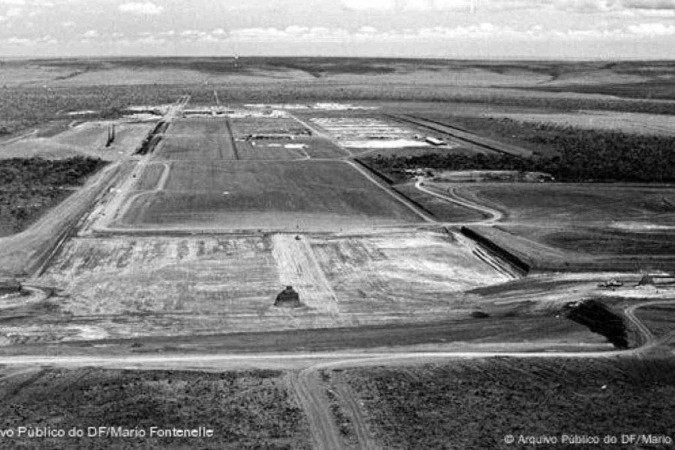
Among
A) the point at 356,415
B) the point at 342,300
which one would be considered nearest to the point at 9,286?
the point at 342,300

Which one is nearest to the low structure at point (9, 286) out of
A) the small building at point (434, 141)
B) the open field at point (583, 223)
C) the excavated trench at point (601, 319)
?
the excavated trench at point (601, 319)

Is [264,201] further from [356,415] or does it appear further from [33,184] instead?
[356,415]

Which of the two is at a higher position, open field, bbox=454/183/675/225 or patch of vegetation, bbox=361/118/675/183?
patch of vegetation, bbox=361/118/675/183

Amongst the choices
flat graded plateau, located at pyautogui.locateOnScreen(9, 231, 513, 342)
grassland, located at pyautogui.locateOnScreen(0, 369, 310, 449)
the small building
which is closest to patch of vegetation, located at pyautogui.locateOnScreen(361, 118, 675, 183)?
the small building

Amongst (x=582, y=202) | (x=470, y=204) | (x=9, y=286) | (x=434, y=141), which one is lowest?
(x=9, y=286)

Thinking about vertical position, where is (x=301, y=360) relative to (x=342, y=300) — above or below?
above

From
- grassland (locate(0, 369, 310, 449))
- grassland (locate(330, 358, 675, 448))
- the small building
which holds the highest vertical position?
Answer: the small building

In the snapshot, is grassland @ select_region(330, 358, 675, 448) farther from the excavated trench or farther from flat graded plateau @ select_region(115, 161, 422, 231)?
flat graded plateau @ select_region(115, 161, 422, 231)

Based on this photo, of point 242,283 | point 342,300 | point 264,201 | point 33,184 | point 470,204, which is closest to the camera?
point 342,300
